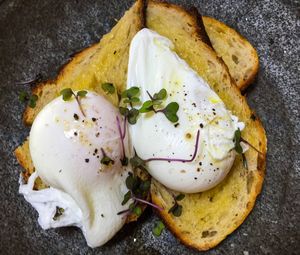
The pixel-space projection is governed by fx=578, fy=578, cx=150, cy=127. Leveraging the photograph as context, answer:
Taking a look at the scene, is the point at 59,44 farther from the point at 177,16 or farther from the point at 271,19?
the point at 271,19

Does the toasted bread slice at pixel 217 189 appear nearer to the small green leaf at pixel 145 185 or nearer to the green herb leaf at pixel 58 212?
the small green leaf at pixel 145 185

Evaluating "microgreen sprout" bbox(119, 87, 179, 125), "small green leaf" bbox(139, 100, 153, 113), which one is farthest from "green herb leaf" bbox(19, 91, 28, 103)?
"small green leaf" bbox(139, 100, 153, 113)

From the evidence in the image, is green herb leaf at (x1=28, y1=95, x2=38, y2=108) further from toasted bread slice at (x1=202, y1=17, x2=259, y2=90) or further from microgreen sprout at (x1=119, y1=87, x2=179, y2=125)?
toasted bread slice at (x1=202, y1=17, x2=259, y2=90)

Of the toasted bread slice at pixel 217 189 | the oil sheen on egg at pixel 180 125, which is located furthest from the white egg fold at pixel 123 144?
the toasted bread slice at pixel 217 189

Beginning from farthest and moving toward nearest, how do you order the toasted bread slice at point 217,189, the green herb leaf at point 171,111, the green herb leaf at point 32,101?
the green herb leaf at point 32,101 < the toasted bread slice at point 217,189 < the green herb leaf at point 171,111

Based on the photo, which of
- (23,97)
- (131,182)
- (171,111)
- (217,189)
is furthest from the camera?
(23,97)

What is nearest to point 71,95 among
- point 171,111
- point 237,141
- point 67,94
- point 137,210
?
point 67,94

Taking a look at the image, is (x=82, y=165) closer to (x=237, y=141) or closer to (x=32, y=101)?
(x=32, y=101)
